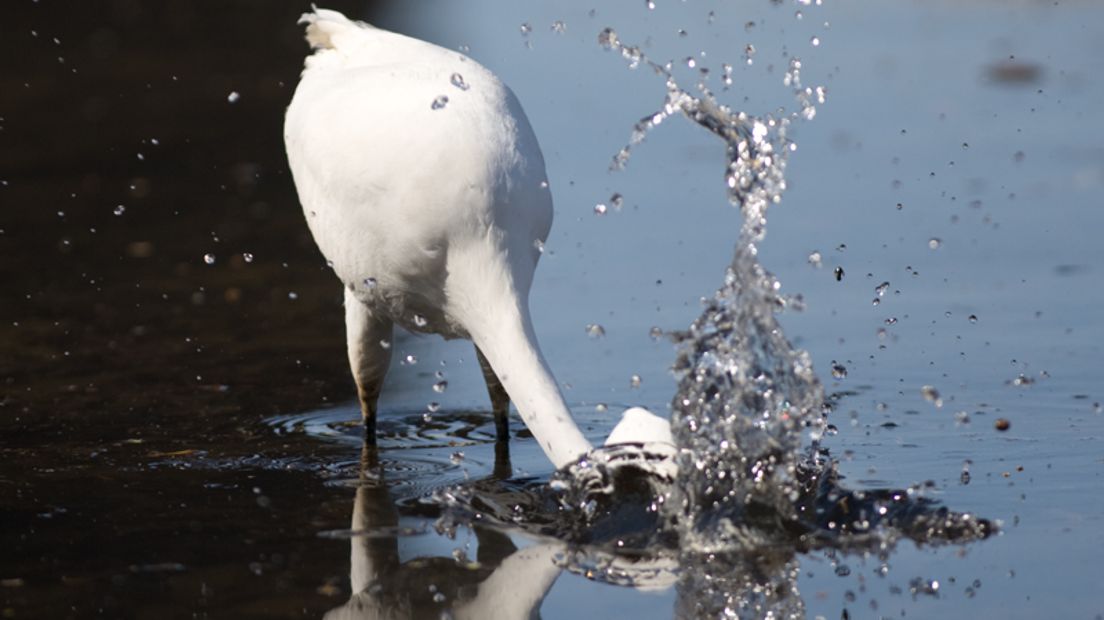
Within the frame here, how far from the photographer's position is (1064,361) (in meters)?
7.16

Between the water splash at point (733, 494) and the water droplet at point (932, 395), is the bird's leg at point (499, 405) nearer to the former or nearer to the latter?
the water splash at point (733, 494)

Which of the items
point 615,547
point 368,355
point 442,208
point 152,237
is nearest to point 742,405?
point 615,547

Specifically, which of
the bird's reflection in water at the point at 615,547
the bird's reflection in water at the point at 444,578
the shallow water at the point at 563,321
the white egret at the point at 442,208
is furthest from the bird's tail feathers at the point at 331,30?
the bird's reflection in water at the point at 444,578

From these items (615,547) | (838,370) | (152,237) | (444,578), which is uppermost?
(838,370)

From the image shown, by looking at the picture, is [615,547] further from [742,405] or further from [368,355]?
[368,355]

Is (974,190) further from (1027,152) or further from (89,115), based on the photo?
(89,115)

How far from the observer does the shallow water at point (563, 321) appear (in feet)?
17.1

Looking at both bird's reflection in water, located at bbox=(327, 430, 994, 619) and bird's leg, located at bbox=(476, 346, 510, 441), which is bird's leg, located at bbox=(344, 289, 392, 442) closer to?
bird's leg, located at bbox=(476, 346, 510, 441)

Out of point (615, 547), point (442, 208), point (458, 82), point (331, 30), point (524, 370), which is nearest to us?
point (615, 547)

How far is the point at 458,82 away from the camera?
6.26 meters

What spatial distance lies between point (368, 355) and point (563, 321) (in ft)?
4.32

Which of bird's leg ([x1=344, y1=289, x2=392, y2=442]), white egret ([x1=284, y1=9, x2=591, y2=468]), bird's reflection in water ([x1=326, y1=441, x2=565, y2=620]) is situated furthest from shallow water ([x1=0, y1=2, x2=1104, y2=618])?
white egret ([x1=284, y1=9, x2=591, y2=468])

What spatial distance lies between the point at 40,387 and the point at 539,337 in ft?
6.43

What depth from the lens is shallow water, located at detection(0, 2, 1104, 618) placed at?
17.1 ft
